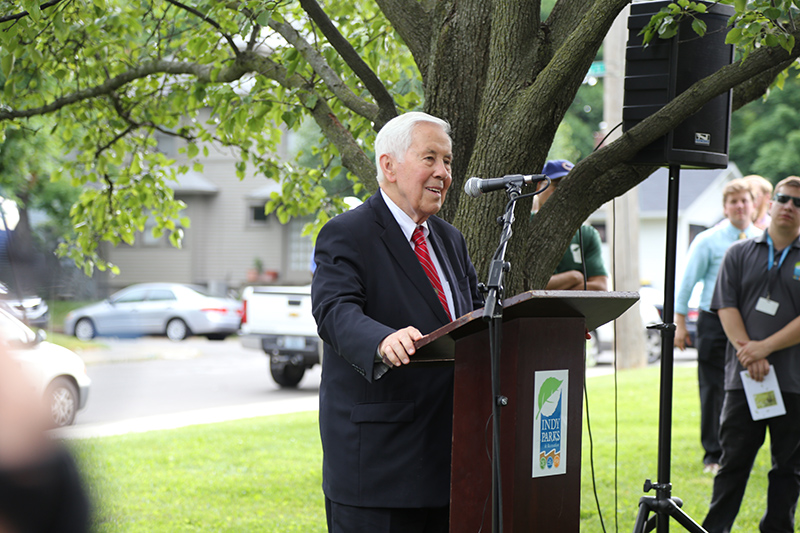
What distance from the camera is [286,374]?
14.8 meters

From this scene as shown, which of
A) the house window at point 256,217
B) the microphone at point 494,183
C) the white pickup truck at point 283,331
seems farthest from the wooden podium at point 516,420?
the house window at point 256,217

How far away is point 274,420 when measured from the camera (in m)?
10.5

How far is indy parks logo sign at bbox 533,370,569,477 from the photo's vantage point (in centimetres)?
265

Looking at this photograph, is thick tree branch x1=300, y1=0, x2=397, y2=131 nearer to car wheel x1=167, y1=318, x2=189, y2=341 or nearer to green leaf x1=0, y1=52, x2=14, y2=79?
green leaf x1=0, y1=52, x2=14, y2=79

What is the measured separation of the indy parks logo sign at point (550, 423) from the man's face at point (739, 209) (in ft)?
15.1

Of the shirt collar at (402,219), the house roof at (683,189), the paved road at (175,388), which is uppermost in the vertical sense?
the house roof at (683,189)

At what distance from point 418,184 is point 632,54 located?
5.45 ft

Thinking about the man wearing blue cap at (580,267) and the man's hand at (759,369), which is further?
the man wearing blue cap at (580,267)

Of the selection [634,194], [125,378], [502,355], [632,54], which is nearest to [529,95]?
[632,54]

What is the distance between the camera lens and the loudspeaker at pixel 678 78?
152 inches

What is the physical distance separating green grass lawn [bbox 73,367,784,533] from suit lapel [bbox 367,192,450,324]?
209cm

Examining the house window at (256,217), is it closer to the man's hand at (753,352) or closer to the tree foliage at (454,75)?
the tree foliage at (454,75)

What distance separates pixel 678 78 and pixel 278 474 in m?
5.18

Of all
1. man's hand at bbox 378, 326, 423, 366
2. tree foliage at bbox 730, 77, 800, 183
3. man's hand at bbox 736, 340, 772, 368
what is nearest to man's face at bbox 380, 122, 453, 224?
man's hand at bbox 378, 326, 423, 366
